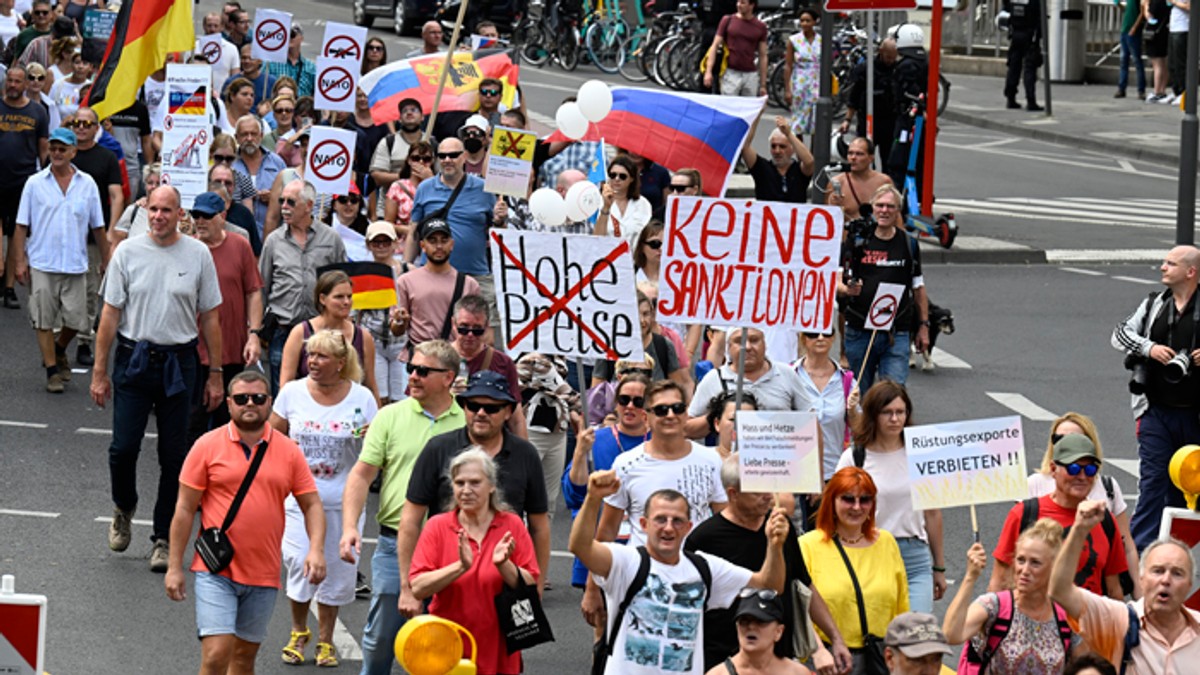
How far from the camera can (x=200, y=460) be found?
9266mm

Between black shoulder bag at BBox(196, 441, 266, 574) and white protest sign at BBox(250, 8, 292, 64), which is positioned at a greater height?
white protest sign at BBox(250, 8, 292, 64)

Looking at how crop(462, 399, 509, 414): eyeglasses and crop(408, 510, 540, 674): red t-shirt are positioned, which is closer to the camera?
crop(408, 510, 540, 674): red t-shirt

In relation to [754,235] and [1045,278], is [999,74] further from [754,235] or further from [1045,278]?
[754,235]

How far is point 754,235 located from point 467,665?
3996 millimetres

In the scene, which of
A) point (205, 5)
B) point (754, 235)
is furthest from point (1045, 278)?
point (205, 5)

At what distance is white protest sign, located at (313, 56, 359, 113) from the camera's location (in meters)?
18.1

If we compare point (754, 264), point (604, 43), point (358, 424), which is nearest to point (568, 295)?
point (754, 264)

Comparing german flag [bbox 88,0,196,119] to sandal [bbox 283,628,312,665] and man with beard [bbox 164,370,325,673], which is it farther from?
man with beard [bbox 164,370,325,673]

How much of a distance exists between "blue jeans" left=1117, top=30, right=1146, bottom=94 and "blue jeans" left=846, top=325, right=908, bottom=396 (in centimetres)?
2103

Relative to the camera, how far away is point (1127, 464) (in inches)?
561

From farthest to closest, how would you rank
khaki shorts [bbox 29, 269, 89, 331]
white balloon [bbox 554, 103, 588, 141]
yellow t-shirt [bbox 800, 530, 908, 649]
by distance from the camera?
1. white balloon [bbox 554, 103, 588, 141]
2. khaki shorts [bbox 29, 269, 89, 331]
3. yellow t-shirt [bbox 800, 530, 908, 649]

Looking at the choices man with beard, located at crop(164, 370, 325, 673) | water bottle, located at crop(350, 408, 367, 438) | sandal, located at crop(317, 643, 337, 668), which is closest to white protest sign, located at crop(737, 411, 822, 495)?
man with beard, located at crop(164, 370, 325, 673)

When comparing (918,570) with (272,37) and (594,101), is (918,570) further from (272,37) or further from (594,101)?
(272,37)

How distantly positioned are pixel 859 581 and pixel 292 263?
5.59 m
